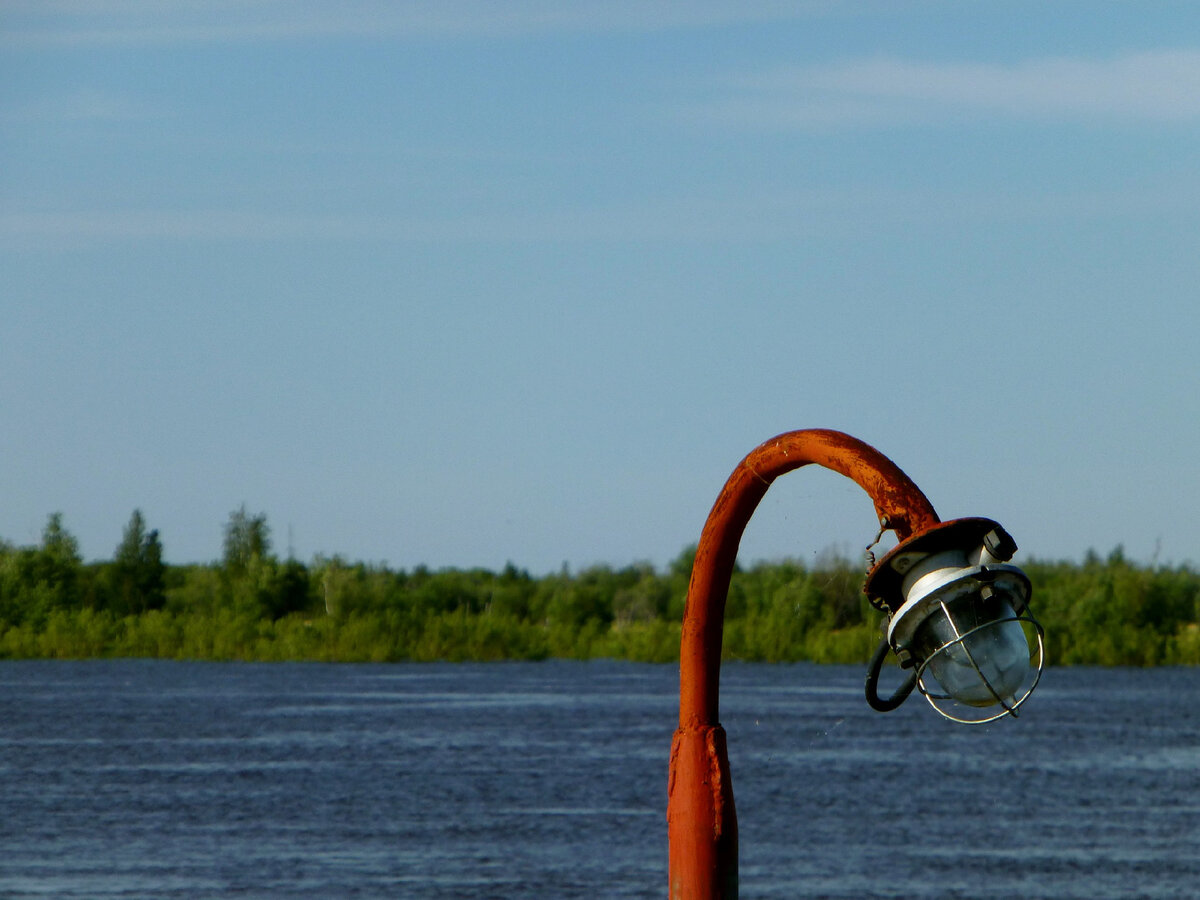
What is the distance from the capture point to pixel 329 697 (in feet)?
270

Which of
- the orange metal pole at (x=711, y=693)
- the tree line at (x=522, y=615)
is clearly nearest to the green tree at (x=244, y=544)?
the tree line at (x=522, y=615)

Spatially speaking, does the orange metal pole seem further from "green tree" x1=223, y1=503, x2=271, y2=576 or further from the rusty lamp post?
"green tree" x1=223, y1=503, x2=271, y2=576

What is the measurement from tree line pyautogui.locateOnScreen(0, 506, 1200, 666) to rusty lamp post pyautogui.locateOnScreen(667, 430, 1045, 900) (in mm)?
77248

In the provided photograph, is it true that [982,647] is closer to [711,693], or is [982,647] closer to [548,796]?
[711,693]

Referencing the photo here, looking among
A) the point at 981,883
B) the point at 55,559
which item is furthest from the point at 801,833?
the point at 55,559

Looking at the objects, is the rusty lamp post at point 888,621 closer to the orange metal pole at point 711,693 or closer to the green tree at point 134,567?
the orange metal pole at point 711,693

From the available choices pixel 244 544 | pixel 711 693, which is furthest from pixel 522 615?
pixel 711 693

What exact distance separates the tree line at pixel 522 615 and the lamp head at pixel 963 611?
255 ft

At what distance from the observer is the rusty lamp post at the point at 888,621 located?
3621 mm

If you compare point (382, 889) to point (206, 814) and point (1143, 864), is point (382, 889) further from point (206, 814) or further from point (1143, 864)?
point (1143, 864)

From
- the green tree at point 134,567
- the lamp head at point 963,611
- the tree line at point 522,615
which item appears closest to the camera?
the lamp head at point 963,611

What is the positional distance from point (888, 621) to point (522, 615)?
114m

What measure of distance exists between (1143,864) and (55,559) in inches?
1001

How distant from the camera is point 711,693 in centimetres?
419
